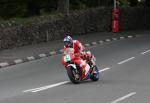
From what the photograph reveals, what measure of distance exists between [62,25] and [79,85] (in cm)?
1912

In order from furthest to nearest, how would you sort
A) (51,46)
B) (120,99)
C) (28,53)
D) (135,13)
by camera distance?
(135,13)
(51,46)
(28,53)
(120,99)

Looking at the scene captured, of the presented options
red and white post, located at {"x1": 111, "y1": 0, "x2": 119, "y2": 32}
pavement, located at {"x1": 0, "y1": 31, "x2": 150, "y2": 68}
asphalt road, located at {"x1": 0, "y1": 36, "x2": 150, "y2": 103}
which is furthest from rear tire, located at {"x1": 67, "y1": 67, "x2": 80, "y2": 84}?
red and white post, located at {"x1": 111, "y1": 0, "x2": 119, "y2": 32}

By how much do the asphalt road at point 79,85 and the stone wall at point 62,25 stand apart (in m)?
3.65

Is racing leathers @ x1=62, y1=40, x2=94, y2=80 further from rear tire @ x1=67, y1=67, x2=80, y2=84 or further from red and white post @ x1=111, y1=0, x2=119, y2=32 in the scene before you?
red and white post @ x1=111, y1=0, x2=119, y2=32

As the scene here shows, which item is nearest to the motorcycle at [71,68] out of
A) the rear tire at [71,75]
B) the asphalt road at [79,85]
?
the rear tire at [71,75]

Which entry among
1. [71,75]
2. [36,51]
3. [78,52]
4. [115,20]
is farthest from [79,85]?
[115,20]

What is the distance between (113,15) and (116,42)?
9.07 metres

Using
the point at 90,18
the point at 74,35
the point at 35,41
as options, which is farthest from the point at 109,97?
the point at 90,18

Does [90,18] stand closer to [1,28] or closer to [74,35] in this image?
[74,35]

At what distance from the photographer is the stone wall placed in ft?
97.0

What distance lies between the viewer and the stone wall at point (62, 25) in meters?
29.6

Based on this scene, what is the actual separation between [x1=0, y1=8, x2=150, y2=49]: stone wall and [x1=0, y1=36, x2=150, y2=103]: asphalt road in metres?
3.65

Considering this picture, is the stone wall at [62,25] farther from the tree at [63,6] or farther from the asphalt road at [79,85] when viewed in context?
the asphalt road at [79,85]

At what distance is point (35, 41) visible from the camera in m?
31.8
